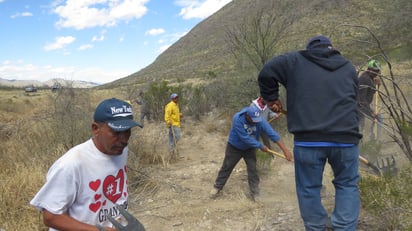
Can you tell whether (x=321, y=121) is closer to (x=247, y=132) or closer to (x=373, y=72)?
(x=373, y=72)

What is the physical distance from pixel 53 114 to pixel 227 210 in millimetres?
3520

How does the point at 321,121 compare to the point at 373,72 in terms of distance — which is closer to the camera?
the point at 321,121

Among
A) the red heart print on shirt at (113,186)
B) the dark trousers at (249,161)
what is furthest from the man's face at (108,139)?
the dark trousers at (249,161)

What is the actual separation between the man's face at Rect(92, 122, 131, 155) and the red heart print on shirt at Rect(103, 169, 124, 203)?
15 cm

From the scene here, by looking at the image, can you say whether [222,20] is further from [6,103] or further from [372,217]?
[372,217]

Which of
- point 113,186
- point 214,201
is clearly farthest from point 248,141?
point 113,186

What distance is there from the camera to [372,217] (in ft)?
12.8

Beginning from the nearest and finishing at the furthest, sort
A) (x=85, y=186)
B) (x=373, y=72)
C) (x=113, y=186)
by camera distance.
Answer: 1. (x=85, y=186)
2. (x=113, y=186)
3. (x=373, y=72)

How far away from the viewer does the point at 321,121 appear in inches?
111

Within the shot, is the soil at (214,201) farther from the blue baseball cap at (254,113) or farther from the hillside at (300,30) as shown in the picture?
the hillside at (300,30)

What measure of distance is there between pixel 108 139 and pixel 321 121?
1.56 m

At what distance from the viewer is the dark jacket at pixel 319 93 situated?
2820 mm

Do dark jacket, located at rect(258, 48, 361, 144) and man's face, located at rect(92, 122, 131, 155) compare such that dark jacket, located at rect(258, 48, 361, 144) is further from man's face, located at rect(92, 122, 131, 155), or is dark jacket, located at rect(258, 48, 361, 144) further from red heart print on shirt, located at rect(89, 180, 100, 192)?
red heart print on shirt, located at rect(89, 180, 100, 192)

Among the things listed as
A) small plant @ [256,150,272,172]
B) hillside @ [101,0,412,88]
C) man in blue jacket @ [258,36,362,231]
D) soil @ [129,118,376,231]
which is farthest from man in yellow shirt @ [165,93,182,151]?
hillside @ [101,0,412,88]
